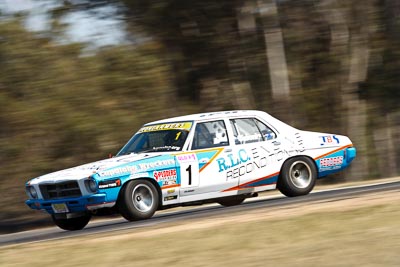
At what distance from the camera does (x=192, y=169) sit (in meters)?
12.5

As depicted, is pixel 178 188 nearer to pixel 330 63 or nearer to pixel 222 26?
pixel 222 26

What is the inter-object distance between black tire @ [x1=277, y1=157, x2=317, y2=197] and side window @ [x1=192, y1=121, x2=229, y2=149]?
3.96 ft

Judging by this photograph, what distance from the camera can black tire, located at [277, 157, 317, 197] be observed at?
13.6 m

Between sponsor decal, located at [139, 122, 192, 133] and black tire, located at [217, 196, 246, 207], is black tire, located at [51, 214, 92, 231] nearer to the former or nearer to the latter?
sponsor decal, located at [139, 122, 192, 133]

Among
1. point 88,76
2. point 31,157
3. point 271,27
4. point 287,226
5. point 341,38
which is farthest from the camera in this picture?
point 341,38

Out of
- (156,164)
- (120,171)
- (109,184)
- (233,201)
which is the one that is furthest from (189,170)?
(233,201)

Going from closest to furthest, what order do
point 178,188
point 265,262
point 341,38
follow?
point 265,262 < point 178,188 < point 341,38

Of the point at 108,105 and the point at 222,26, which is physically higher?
the point at 222,26

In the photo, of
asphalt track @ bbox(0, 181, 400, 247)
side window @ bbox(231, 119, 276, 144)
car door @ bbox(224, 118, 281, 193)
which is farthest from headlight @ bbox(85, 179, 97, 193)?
side window @ bbox(231, 119, 276, 144)

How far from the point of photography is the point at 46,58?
21.2 meters

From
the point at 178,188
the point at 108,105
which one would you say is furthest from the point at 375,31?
the point at 178,188

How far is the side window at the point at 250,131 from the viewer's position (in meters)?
13.3

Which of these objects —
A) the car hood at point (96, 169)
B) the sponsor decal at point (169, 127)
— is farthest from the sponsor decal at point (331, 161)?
the car hood at point (96, 169)

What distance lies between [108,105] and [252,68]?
6436mm
